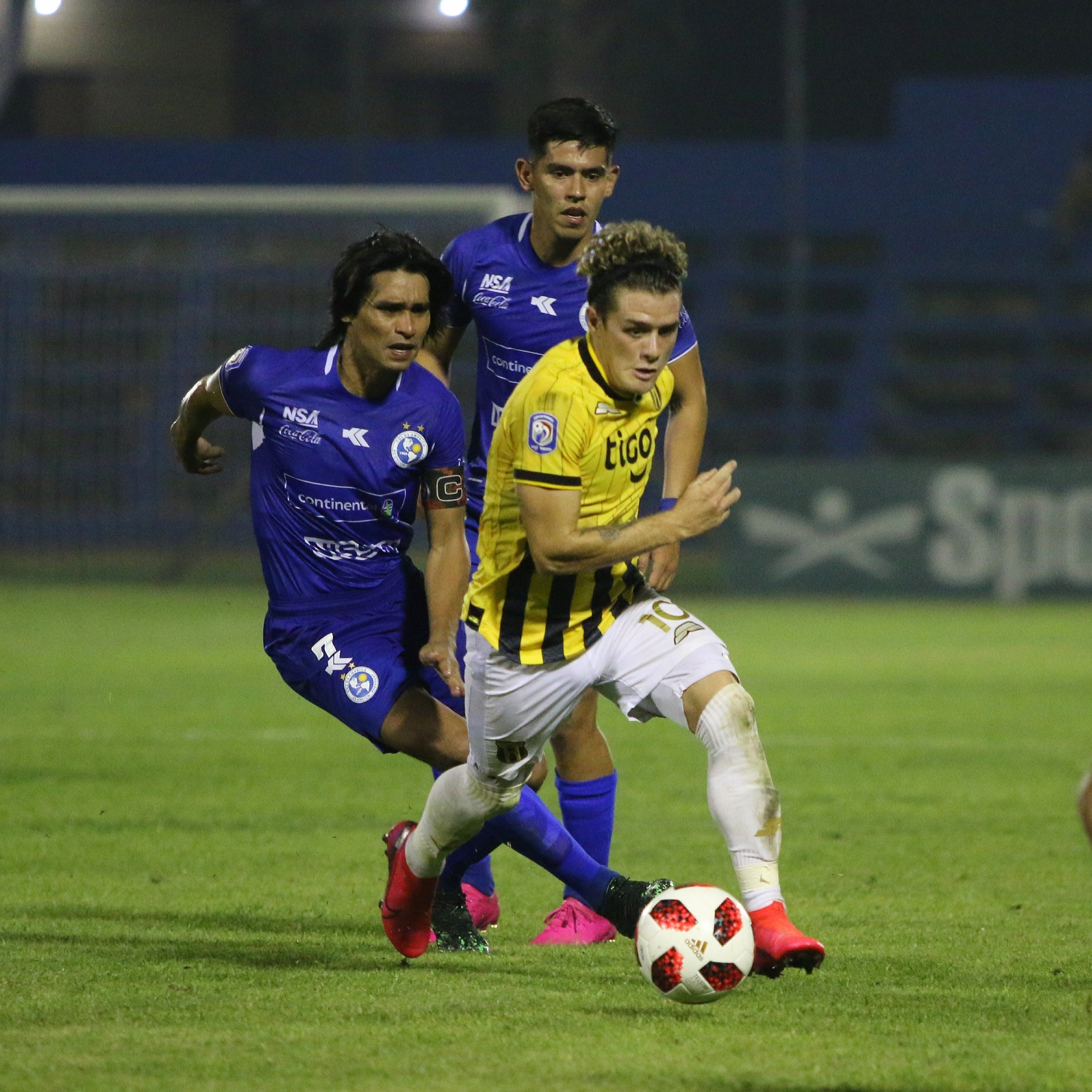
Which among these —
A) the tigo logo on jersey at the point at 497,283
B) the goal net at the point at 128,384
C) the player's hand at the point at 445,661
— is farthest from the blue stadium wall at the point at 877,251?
the player's hand at the point at 445,661

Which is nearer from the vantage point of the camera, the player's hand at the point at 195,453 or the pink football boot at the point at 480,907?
the pink football boot at the point at 480,907

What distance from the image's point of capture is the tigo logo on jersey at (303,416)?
5094mm

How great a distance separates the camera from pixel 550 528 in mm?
4215

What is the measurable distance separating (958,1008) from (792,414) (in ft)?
71.3

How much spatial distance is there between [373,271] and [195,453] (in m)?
0.93

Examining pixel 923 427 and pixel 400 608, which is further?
pixel 923 427

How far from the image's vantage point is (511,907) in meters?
5.71

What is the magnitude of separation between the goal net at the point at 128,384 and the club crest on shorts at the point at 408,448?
14629 mm

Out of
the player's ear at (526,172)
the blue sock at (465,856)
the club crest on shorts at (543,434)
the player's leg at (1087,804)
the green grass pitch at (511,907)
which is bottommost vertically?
the green grass pitch at (511,907)

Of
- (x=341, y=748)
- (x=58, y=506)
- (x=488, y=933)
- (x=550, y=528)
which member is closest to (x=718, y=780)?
(x=550, y=528)

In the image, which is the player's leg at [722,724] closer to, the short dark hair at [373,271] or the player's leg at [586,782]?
the player's leg at [586,782]

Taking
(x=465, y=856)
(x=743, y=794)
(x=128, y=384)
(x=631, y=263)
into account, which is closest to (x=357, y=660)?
(x=465, y=856)

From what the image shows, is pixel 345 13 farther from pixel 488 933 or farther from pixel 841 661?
pixel 488 933

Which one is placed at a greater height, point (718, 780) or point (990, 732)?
point (718, 780)
